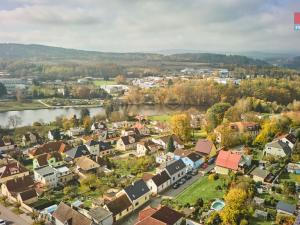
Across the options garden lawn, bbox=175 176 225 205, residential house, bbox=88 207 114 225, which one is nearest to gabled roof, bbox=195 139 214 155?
garden lawn, bbox=175 176 225 205

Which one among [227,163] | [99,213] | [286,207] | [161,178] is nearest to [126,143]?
[161,178]

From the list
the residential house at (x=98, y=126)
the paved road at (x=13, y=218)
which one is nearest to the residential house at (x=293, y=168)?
the paved road at (x=13, y=218)

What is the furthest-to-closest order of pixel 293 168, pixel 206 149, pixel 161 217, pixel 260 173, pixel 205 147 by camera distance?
pixel 205 147 → pixel 206 149 → pixel 293 168 → pixel 260 173 → pixel 161 217

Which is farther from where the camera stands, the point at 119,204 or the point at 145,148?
the point at 145,148

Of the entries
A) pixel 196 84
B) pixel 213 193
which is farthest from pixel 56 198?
pixel 196 84

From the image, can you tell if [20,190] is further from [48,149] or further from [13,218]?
[48,149]

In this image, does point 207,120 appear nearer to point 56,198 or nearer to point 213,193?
point 213,193
